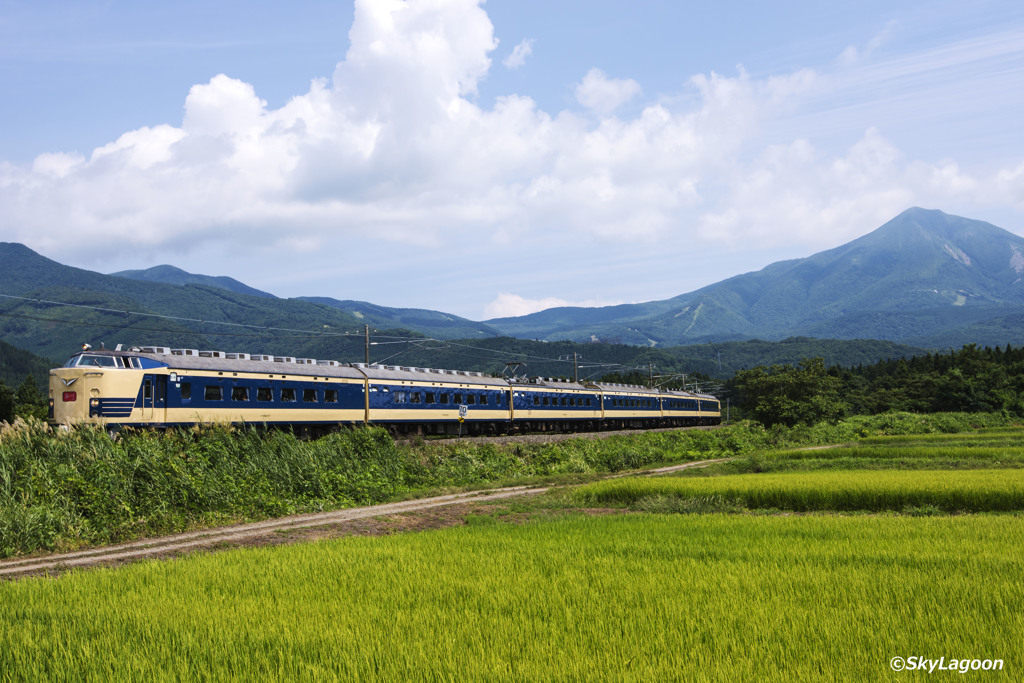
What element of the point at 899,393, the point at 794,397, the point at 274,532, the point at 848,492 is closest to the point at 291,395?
the point at 274,532

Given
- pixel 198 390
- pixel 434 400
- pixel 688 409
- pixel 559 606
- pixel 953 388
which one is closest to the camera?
pixel 559 606

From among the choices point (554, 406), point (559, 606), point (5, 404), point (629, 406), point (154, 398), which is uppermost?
point (154, 398)

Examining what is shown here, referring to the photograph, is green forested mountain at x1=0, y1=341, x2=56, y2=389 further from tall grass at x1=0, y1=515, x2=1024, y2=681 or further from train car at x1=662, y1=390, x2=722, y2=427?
tall grass at x1=0, y1=515, x2=1024, y2=681

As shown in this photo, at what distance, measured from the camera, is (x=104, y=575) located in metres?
10.7

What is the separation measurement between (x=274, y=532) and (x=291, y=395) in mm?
20717

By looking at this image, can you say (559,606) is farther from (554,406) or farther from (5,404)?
(5,404)

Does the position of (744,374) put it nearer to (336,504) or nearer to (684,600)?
(336,504)

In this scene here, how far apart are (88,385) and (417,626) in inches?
977

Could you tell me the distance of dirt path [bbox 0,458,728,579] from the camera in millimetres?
13188

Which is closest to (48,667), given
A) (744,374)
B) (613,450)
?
(613,450)

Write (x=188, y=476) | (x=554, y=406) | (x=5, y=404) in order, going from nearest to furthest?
1. (x=188, y=476)
2. (x=554, y=406)
3. (x=5, y=404)

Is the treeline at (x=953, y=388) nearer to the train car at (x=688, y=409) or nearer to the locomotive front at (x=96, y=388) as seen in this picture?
the train car at (x=688, y=409)

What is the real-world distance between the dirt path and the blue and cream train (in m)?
7.53

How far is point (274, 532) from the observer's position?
50.9 feet
